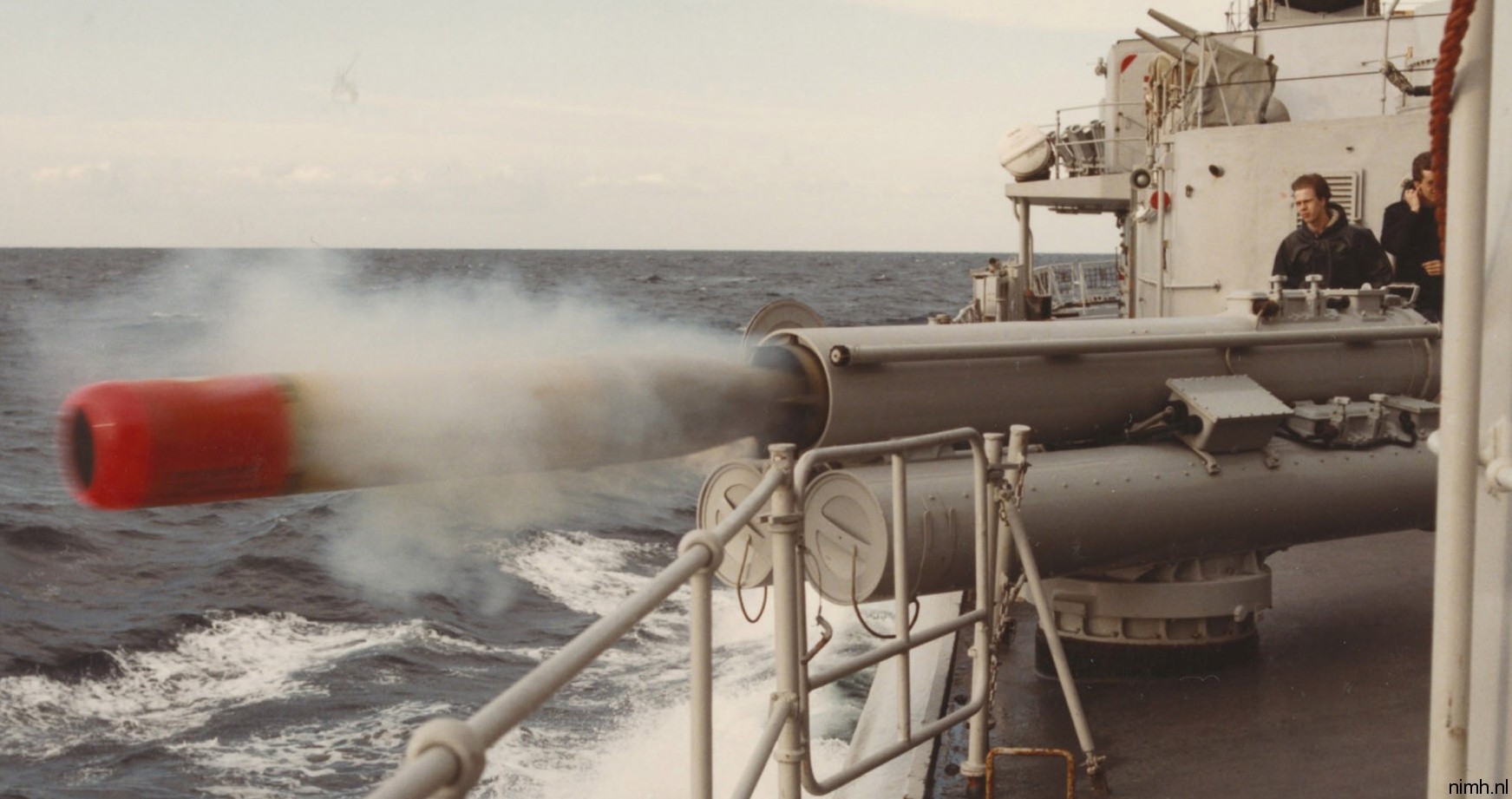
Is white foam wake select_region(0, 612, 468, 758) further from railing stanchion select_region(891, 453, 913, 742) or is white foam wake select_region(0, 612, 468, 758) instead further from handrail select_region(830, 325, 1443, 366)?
railing stanchion select_region(891, 453, 913, 742)

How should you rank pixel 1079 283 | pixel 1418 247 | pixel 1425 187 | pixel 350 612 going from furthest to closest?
pixel 1079 283 < pixel 350 612 < pixel 1418 247 < pixel 1425 187

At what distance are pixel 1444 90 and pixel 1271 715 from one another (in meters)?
3.59

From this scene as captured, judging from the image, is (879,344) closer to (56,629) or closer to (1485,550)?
(1485,550)

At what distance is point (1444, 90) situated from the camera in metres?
1.95

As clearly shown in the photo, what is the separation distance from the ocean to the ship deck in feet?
4.76

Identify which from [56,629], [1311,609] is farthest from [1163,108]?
[56,629]

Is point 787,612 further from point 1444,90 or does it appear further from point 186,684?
point 186,684

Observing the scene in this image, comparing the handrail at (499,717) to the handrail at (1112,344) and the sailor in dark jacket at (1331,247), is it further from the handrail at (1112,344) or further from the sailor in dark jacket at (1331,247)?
the sailor in dark jacket at (1331,247)

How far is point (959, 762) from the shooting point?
15.3 feet

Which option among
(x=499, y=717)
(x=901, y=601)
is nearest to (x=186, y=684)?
(x=901, y=601)

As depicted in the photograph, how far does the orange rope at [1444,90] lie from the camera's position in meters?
1.90

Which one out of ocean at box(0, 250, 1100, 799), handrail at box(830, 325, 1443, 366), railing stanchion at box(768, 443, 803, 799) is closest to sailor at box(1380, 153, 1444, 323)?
handrail at box(830, 325, 1443, 366)

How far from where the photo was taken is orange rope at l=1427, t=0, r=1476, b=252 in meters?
1.90

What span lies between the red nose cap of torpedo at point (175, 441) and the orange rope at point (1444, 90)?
85.3 inches
